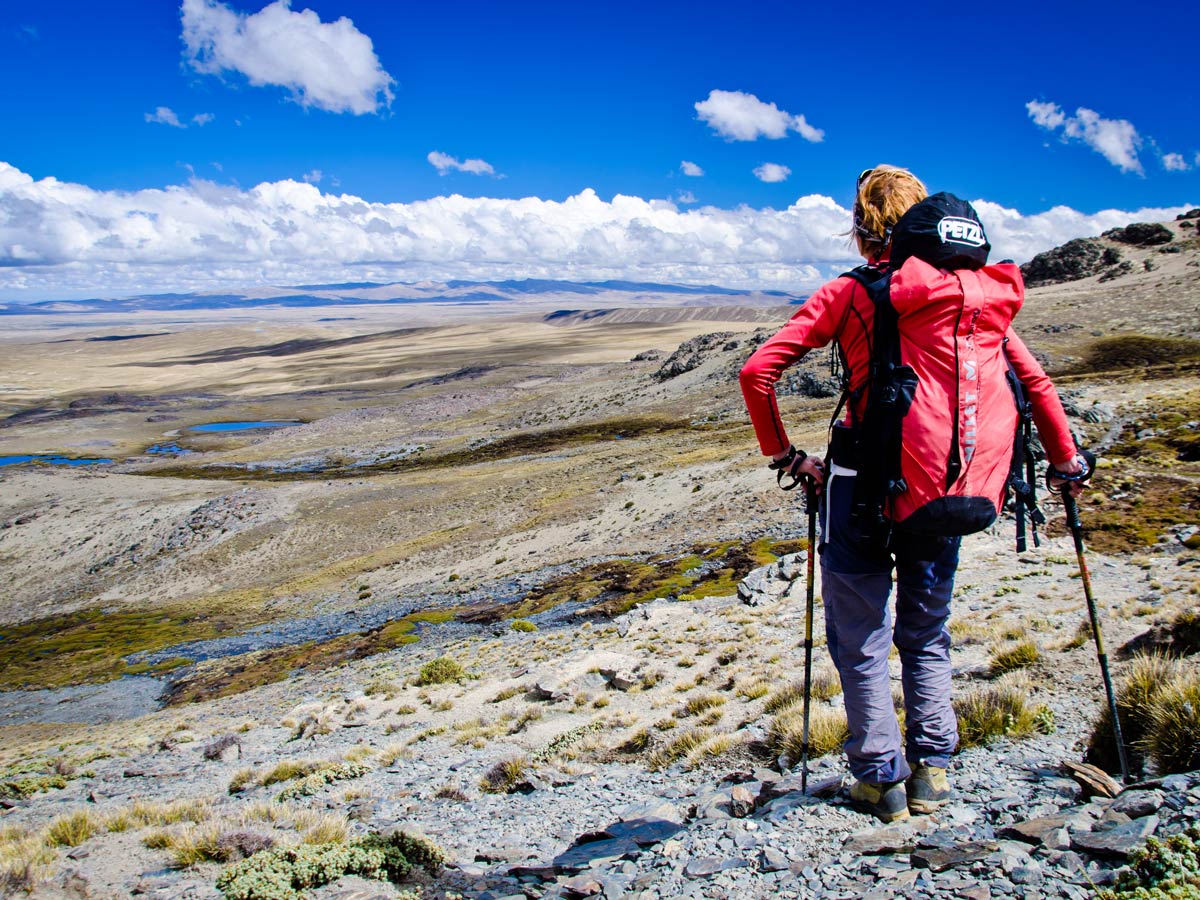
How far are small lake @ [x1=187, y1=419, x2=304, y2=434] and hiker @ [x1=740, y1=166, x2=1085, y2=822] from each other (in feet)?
373

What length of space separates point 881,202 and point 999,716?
3.99 m

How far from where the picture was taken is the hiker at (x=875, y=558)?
13.5 ft

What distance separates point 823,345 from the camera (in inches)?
158

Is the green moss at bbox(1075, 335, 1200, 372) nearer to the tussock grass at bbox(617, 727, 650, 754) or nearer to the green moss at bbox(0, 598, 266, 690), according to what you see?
the tussock grass at bbox(617, 727, 650, 754)

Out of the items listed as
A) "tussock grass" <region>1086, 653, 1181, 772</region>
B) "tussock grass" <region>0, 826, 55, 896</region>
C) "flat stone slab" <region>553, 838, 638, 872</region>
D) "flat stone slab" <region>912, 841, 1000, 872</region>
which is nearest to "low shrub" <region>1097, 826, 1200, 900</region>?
"flat stone slab" <region>912, 841, 1000, 872</region>

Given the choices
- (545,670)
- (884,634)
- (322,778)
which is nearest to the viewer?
(884,634)

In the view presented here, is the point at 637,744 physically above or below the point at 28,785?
above

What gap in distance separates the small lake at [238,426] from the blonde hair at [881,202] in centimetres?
11347

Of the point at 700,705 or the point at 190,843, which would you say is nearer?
the point at 190,843

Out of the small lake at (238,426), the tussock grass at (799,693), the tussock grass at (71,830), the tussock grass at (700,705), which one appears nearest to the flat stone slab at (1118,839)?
the tussock grass at (799,693)

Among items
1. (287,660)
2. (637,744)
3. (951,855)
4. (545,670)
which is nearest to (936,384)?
(951,855)

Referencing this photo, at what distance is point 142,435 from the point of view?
104 metres

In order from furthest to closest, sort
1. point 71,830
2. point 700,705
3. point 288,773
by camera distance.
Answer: point 288,773 → point 700,705 → point 71,830

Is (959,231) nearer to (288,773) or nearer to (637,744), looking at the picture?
(637,744)
